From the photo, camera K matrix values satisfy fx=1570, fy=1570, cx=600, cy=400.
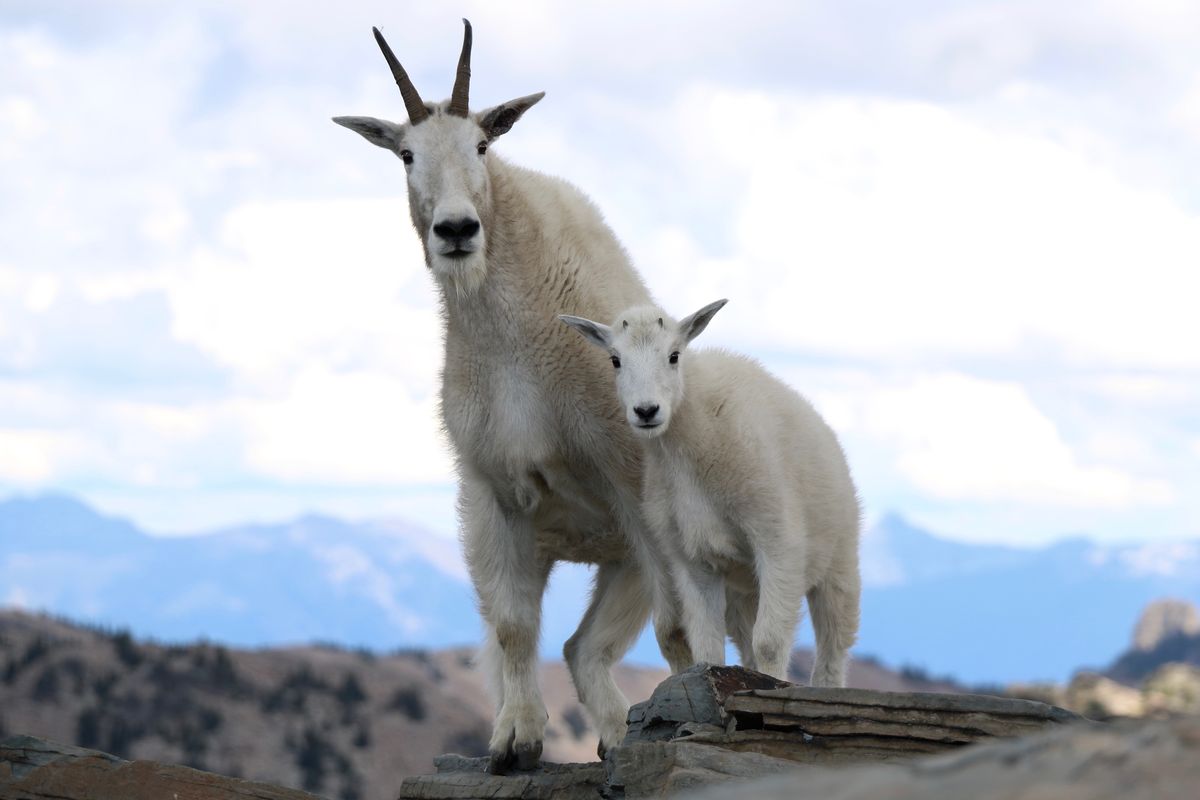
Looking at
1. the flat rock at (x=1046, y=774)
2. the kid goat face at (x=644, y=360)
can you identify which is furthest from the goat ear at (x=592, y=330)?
the flat rock at (x=1046, y=774)

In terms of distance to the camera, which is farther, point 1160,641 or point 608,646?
point 1160,641

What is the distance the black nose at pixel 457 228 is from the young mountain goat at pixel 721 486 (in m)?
0.70

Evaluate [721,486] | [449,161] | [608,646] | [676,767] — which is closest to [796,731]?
[676,767]

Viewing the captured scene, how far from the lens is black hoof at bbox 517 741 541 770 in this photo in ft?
28.8

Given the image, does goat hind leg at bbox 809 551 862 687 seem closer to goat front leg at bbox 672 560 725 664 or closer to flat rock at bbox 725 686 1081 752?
goat front leg at bbox 672 560 725 664

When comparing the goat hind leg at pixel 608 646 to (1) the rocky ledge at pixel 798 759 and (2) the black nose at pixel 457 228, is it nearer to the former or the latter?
(1) the rocky ledge at pixel 798 759

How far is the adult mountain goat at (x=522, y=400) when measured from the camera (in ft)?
27.8

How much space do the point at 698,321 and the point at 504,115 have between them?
1.60m

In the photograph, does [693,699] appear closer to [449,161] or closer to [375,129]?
[449,161]

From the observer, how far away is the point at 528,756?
8.78 m

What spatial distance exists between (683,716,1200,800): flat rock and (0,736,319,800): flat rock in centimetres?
521

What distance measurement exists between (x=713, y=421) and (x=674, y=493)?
49 cm

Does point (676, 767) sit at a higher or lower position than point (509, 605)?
lower

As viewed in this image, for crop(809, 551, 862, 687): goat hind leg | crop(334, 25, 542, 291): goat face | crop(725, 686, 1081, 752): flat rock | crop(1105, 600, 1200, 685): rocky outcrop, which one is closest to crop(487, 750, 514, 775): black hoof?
crop(809, 551, 862, 687): goat hind leg
